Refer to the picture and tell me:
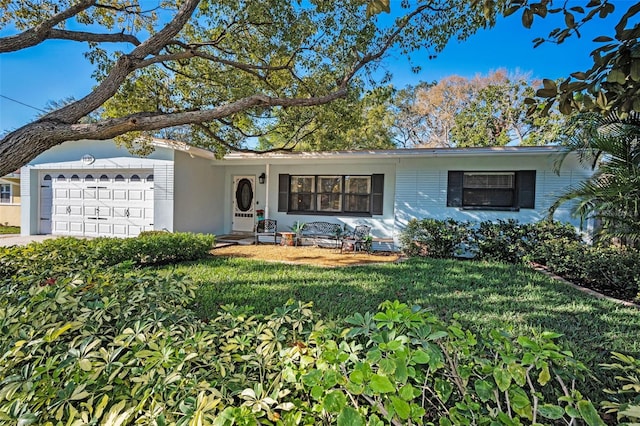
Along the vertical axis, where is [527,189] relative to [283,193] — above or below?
above

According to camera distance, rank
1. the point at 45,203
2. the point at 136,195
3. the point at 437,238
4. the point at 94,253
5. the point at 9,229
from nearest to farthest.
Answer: the point at 94,253
the point at 437,238
the point at 136,195
the point at 45,203
the point at 9,229

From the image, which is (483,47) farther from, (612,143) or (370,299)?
(370,299)

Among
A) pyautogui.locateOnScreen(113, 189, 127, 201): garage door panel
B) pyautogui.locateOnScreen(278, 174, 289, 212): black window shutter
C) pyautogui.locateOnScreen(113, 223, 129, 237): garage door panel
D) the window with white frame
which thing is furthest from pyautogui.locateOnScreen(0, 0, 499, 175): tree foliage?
the window with white frame

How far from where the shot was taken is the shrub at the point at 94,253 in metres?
4.50

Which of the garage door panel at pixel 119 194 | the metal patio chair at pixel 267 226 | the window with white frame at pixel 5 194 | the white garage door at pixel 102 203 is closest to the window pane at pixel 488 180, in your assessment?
the metal patio chair at pixel 267 226

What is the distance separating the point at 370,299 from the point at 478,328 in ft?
5.05

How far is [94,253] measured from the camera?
5.75m

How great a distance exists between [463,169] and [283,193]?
6.15m

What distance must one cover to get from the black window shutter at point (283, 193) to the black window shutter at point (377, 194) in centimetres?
316

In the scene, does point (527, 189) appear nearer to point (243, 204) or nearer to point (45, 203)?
point (243, 204)

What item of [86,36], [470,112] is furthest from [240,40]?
[470,112]

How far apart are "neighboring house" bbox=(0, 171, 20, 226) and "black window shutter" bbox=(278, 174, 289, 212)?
46.0 ft

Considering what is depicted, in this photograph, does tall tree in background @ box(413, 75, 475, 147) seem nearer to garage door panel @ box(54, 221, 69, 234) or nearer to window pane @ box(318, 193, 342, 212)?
window pane @ box(318, 193, 342, 212)

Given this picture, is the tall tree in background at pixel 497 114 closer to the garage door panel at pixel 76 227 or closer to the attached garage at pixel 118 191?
the attached garage at pixel 118 191
